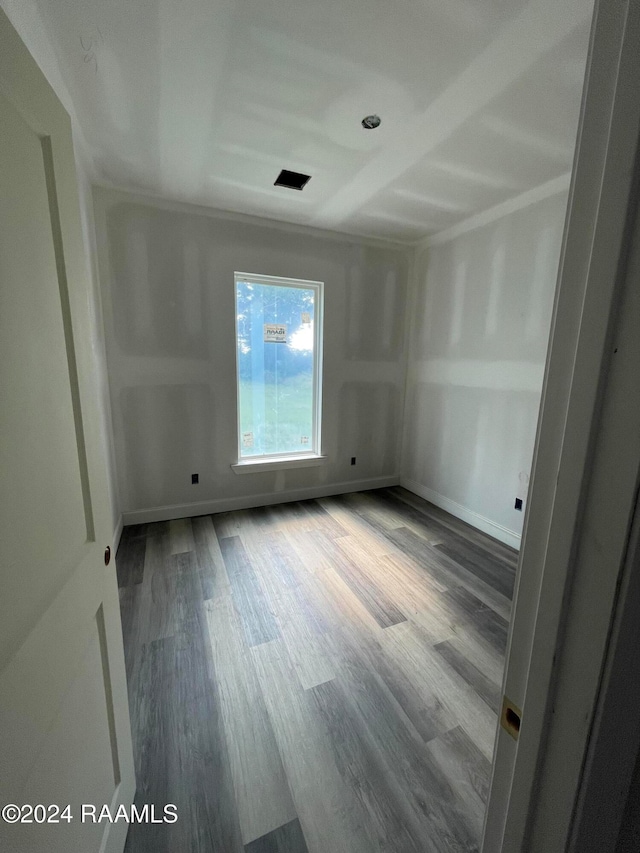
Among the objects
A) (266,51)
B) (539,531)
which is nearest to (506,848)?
(539,531)

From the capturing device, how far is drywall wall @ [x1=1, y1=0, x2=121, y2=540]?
1.20 metres

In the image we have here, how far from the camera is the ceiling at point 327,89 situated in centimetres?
125

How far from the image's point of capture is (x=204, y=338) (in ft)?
9.69

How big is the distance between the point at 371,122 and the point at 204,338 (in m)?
1.93

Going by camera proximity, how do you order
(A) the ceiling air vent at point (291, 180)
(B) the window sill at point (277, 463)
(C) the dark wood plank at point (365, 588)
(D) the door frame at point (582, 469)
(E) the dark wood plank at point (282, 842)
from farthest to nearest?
(B) the window sill at point (277, 463) → (A) the ceiling air vent at point (291, 180) → (C) the dark wood plank at point (365, 588) → (E) the dark wood plank at point (282, 842) → (D) the door frame at point (582, 469)

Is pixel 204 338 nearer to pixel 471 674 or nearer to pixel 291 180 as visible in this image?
pixel 291 180

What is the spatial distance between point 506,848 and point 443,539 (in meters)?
2.51

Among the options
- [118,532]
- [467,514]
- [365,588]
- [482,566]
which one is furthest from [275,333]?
[482,566]

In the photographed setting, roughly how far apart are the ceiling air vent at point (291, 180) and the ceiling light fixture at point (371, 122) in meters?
0.62

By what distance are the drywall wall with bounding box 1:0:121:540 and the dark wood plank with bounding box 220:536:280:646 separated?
34.8 inches

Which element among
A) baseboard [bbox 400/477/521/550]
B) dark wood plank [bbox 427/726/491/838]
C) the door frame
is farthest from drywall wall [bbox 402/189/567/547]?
the door frame

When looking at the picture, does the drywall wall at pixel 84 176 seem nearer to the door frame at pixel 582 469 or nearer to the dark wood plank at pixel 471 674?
the door frame at pixel 582 469

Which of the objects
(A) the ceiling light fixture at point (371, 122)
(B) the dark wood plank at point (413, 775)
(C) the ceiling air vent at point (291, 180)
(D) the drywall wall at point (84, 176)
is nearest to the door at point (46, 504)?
(D) the drywall wall at point (84, 176)

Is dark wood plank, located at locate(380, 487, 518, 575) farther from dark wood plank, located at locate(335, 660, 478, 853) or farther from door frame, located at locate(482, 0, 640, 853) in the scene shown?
door frame, located at locate(482, 0, 640, 853)
